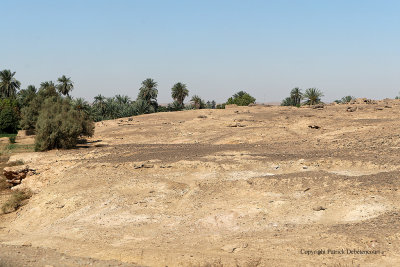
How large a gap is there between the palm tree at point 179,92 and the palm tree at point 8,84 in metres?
29.5

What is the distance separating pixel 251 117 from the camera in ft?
138

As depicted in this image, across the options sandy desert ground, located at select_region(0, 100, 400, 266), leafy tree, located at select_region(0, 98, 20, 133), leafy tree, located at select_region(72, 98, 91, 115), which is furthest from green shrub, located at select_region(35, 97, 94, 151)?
leafy tree, located at select_region(0, 98, 20, 133)

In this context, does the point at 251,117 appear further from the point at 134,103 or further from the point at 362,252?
the point at 362,252

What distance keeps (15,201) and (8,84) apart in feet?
206

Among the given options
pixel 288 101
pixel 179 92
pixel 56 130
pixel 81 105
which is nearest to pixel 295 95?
pixel 288 101

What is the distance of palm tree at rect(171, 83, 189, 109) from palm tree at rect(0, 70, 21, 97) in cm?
2954

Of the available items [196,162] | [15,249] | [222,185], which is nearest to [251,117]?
[196,162]

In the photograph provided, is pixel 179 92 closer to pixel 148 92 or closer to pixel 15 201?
pixel 148 92

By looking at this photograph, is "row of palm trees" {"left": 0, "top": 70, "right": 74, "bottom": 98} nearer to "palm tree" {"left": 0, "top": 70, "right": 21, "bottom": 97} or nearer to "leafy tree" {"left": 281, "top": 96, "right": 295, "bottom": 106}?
"palm tree" {"left": 0, "top": 70, "right": 21, "bottom": 97}

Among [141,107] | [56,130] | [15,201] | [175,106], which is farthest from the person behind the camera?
[175,106]

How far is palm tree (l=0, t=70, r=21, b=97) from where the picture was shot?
7369cm

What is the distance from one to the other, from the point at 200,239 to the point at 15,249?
5180 millimetres

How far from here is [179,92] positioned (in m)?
72.0

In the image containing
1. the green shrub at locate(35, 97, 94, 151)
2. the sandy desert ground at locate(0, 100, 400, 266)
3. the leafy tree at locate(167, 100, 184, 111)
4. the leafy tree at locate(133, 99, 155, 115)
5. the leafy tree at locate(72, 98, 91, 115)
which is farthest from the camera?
the leafy tree at locate(167, 100, 184, 111)
